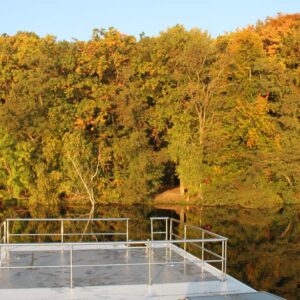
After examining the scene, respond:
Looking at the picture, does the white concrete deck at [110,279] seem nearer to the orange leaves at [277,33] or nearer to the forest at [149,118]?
the forest at [149,118]

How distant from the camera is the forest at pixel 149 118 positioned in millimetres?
44625

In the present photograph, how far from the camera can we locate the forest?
4462 centimetres

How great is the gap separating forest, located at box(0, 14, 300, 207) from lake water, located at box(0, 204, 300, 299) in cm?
304

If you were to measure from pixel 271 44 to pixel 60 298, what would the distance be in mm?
44720

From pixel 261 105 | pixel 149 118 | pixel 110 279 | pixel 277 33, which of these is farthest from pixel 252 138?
pixel 110 279

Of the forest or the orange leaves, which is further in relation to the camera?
the orange leaves

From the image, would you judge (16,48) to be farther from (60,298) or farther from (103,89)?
(60,298)

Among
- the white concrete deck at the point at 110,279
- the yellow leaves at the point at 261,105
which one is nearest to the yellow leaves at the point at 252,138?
the yellow leaves at the point at 261,105

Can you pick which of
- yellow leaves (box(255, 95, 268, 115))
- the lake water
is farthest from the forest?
the lake water

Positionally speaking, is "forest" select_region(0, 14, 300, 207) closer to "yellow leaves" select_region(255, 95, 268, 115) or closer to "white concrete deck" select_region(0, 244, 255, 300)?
"yellow leaves" select_region(255, 95, 268, 115)

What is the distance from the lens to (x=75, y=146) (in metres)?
43.8

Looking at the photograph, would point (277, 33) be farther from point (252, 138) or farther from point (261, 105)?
point (252, 138)

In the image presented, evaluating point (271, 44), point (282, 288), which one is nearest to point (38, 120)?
point (271, 44)

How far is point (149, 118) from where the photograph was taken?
153 feet
